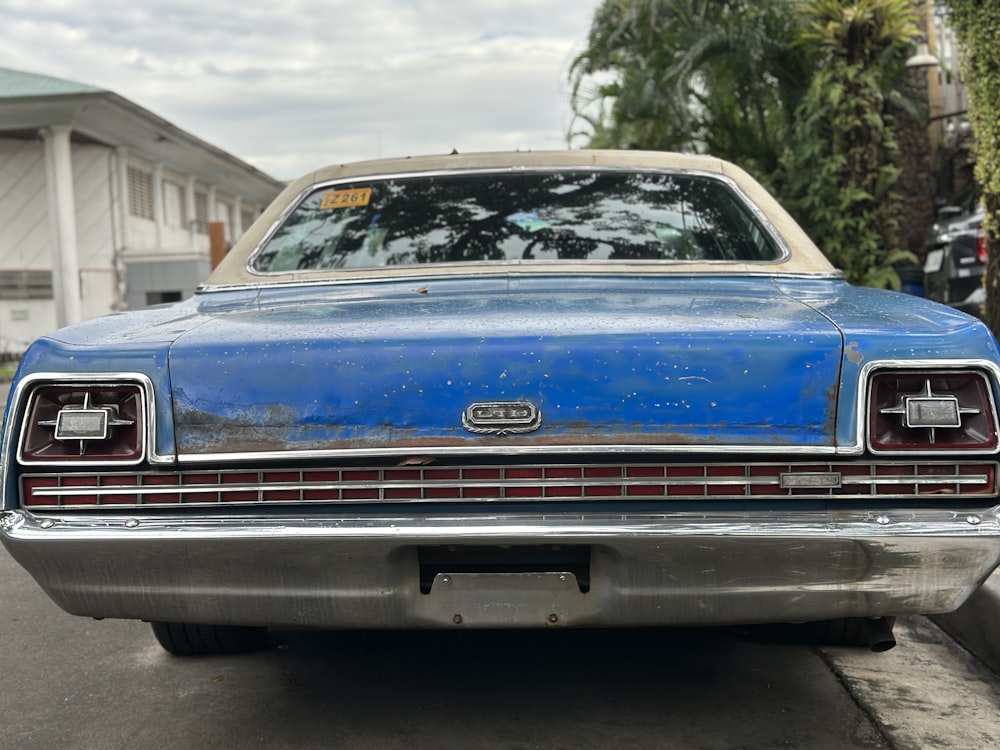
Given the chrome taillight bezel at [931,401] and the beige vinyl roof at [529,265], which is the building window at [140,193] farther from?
the chrome taillight bezel at [931,401]

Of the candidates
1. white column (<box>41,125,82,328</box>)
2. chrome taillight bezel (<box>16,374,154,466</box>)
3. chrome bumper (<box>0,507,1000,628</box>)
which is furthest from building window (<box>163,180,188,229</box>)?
chrome bumper (<box>0,507,1000,628</box>)

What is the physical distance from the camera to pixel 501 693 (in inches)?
126

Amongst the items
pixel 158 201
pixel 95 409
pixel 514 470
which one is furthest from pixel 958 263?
pixel 158 201

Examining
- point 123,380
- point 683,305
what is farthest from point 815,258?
point 123,380

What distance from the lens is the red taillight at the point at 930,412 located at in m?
2.40

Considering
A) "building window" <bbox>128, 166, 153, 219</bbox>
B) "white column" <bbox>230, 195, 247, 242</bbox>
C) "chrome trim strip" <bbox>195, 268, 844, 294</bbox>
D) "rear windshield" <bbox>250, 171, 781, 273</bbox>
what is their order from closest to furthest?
"chrome trim strip" <bbox>195, 268, 844, 294</bbox>
"rear windshield" <bbox>250, 171, 781, 273</bbox>
"building window" <bbox>128, 166, 153, 219</bbox>
"white column" <bbox>230, 195, 247, 242</bbox>

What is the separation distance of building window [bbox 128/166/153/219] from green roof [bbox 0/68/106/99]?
305 cm

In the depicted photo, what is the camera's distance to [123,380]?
251 centimetres

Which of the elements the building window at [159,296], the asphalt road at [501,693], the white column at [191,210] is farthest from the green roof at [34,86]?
the asphalt road at [501,693]

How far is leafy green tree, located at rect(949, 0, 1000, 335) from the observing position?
8078mm

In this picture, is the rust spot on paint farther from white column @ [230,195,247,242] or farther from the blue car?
white column @ [230,195,247,242]

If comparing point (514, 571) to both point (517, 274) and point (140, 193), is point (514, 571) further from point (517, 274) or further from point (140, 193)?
point (140, 193)

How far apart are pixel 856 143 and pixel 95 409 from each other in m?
10.9

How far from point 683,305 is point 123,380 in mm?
1308
